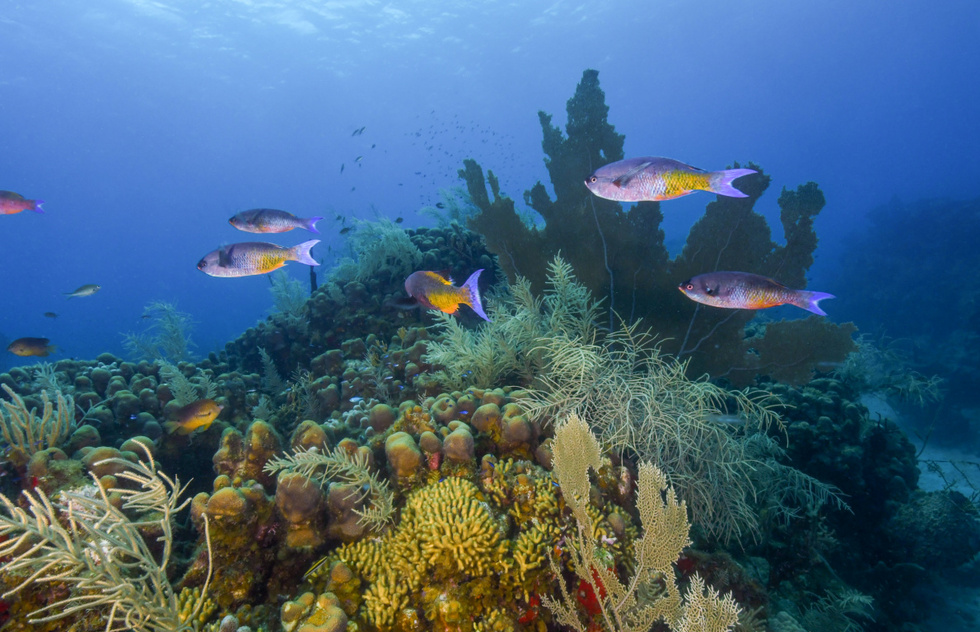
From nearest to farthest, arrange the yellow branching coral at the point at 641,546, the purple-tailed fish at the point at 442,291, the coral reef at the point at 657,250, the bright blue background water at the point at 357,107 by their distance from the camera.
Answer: the yellow branching coral at the point at 641,546 < the purple-tailed fish at the point at 442,291 < the coral reef at the point at 657,250 < the bright blue background water at the point at 357,107

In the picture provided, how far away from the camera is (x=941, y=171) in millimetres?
99625

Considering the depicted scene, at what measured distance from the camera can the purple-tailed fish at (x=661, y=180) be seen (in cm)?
300

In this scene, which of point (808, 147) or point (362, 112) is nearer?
point (362, 112)

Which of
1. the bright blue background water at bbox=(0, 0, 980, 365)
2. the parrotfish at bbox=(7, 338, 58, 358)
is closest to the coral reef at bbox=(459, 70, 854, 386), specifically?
the parrotfish at bbox=(7, 338, 58, 358)

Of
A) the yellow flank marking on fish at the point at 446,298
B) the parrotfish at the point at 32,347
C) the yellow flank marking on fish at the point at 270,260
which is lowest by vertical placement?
the parrotfish at the point at 32,347

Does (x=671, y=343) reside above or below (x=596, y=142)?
below

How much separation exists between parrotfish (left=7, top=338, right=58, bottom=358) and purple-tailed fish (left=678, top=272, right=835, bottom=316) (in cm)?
875

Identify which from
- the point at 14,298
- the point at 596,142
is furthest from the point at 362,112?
the point at 14,298

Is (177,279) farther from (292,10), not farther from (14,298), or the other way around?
(292,10)

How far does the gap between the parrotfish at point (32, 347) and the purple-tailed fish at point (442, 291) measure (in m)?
6.48

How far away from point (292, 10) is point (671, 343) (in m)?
53.0

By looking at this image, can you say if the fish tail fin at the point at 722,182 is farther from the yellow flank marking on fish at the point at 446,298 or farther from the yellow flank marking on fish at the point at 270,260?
the yellow flank marking on fish at the point at 270,260

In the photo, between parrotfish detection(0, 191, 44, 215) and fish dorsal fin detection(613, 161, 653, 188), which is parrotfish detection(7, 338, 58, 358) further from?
fish dorsal fin detection(613, 161, 653, 188)

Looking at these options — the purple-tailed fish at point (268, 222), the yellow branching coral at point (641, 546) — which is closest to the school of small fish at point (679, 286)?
the purple-tailed fish at point (268, 222)
